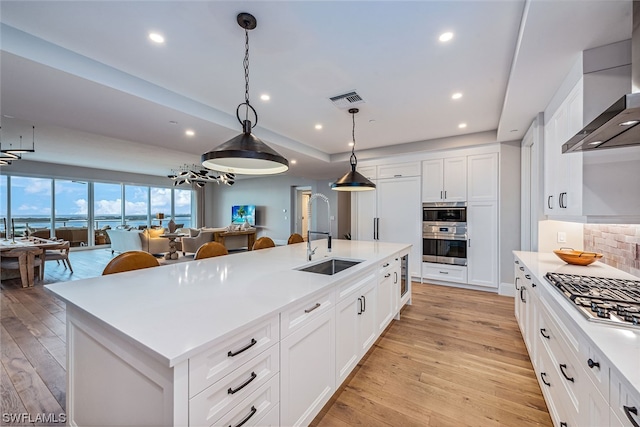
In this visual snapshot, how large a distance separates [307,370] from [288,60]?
2.40 meters

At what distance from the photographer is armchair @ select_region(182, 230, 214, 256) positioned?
754 cm

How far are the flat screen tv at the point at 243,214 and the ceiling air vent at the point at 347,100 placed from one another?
794cm

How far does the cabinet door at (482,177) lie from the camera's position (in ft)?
14.0

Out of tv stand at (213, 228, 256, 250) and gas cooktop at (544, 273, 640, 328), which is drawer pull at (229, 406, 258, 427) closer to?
gas cooktop at (544, 273, 640, 328)

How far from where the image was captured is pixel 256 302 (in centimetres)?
130

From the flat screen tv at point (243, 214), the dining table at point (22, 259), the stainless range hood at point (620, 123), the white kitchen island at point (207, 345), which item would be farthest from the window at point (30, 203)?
the stainless range hood at point (620, 123)

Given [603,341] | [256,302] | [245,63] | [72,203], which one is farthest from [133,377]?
[72,203]

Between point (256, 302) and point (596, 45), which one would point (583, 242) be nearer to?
point (596, 45)

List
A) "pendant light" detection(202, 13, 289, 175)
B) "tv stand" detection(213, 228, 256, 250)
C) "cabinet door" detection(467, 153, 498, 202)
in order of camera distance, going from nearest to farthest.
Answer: "pendant light" detection(202, 13, 289, 175) < "cabinet door" detection(467, 153, 498, 202) < "tv stand" detection(213, 228, 256, 250)

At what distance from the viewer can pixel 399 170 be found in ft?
16.6

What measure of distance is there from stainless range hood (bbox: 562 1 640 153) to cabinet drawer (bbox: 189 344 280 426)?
1.74m

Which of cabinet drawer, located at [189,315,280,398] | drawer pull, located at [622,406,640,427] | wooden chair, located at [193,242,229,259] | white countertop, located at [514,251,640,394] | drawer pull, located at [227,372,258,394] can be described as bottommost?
drawer pull, located at [227,372,258,394]

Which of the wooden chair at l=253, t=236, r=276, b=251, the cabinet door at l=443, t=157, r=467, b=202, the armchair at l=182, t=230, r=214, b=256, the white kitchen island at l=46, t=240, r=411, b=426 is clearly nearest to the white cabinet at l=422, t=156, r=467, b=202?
the cabinet door at l=443, t=157, r=467, b=202

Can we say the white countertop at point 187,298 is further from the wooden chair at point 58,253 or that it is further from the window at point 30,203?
the window at point 30,203
